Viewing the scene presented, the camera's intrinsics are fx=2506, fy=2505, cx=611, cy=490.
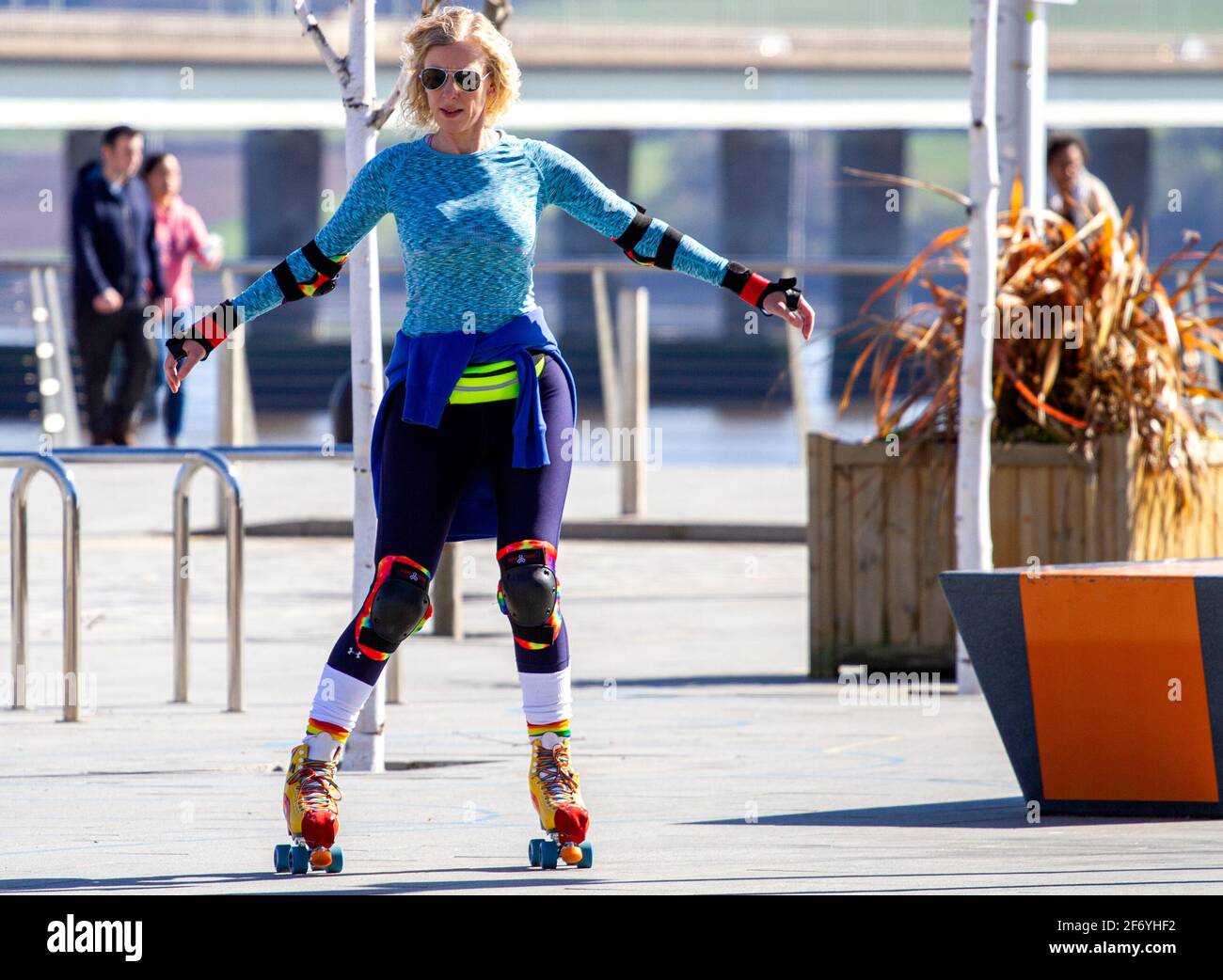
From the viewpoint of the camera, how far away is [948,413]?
8.52 m

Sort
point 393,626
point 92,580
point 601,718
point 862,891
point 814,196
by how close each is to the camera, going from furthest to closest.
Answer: point 814,196, point 92,580, point 601,718, point 393,626, point 862,891

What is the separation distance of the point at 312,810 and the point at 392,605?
1.39 ft

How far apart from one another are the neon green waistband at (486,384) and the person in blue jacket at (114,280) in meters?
10.0

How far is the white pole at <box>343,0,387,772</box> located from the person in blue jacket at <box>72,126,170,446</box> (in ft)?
27.9

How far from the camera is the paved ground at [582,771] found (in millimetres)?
4793

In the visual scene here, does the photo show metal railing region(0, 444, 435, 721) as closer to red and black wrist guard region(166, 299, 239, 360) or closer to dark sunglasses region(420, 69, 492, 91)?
red and black wrist guard region(166, 299, 239, 360)

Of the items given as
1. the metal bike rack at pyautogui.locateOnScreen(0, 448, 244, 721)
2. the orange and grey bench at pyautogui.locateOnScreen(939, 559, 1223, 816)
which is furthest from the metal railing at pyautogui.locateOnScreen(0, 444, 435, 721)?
the orange and grey bench at pyautogui.locateOnScreen(939, 559, 1223, 816)

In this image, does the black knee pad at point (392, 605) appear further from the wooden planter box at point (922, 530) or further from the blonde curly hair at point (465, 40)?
the wooden planter box at point (922, 530)

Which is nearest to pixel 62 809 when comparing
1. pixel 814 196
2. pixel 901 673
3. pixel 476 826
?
pixel 476 826

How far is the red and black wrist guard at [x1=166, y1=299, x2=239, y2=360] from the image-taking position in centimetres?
502

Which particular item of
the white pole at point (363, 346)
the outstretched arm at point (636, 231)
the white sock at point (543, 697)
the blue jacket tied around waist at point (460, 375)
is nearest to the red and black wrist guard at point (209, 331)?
the blue jacket tied around waist at point (460, 375)

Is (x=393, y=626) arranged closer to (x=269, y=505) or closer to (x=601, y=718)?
(x=601, y=718)

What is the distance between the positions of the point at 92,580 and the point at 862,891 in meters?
7.78

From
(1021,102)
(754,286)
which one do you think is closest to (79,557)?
(754,286)
